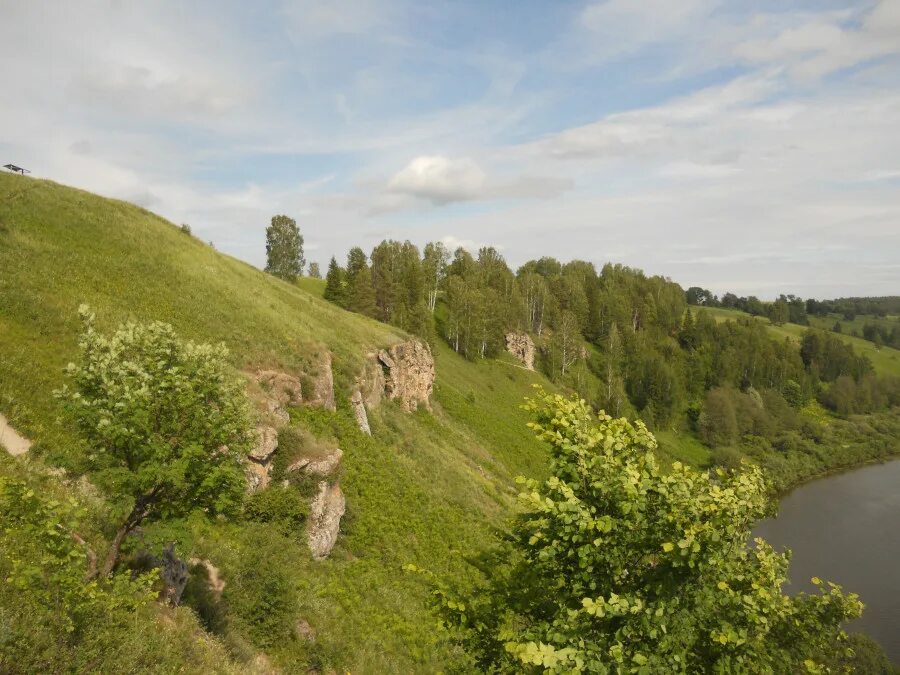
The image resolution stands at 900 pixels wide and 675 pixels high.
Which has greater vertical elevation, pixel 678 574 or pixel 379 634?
pixel 678 574

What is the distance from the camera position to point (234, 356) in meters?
27.9

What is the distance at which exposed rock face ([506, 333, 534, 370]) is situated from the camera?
102 m

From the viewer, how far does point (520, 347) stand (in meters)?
102

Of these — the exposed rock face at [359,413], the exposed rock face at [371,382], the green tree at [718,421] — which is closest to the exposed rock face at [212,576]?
the exposed rock face at [359,413]

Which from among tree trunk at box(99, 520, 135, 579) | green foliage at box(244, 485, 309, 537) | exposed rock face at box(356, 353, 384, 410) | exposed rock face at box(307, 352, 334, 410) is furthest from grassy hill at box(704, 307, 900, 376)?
tree trunk at box(99, 520, 135, 579)

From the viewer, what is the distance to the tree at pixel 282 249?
8694cm

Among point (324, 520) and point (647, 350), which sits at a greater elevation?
point (647, 350)

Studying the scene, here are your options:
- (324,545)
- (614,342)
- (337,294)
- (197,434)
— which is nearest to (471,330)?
(337,294)

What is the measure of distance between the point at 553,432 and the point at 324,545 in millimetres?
18294

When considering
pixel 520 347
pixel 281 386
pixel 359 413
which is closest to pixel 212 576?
pixel 281 386

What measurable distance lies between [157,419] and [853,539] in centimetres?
8303

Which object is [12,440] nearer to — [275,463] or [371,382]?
[275,463]

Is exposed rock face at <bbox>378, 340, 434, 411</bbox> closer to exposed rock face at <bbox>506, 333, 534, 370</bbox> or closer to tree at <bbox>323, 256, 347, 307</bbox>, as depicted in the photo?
tree at <bbox>323, 256, 347, 307</bbox>

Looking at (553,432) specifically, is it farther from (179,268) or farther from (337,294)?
(337,294)
